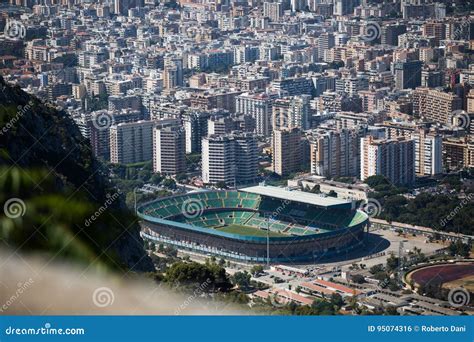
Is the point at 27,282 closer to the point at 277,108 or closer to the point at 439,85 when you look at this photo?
the point at 277,108

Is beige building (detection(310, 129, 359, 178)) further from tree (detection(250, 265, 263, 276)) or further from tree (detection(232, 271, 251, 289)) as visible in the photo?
tree (detection(232, 271, 251, 289))

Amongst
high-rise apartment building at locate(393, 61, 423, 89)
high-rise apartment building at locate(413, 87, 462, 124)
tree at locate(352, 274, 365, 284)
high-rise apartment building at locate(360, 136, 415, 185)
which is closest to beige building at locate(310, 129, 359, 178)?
high-rise apartment building at locate(360, 136, 415, 185)

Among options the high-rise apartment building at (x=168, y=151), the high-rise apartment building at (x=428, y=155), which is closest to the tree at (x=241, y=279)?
the high-rise apartment building at (x=168, y=151)

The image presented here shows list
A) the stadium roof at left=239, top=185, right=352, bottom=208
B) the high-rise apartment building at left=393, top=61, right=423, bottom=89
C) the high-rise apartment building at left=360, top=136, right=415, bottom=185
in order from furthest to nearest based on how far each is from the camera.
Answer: the high-rise apartment building at left=393, top=61, right=423, bottom=89 < the high-rise apartment building at left=360, top=136, right=415, bottom=185 < the stadium roof at left=239, top=185, right=352, bottom=208

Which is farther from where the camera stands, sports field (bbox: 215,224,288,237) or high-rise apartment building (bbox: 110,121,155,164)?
high-rise apartment building (bbox: 110,121,155,164)

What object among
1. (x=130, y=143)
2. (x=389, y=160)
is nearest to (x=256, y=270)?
(x=389, y=160)

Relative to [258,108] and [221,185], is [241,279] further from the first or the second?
[258,108]

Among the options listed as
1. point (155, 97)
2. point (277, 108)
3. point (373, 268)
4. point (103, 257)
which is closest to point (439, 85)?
point (277, 108)

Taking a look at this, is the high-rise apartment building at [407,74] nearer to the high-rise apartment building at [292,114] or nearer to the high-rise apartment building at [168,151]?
the high-rise apartment building at [292,114]
